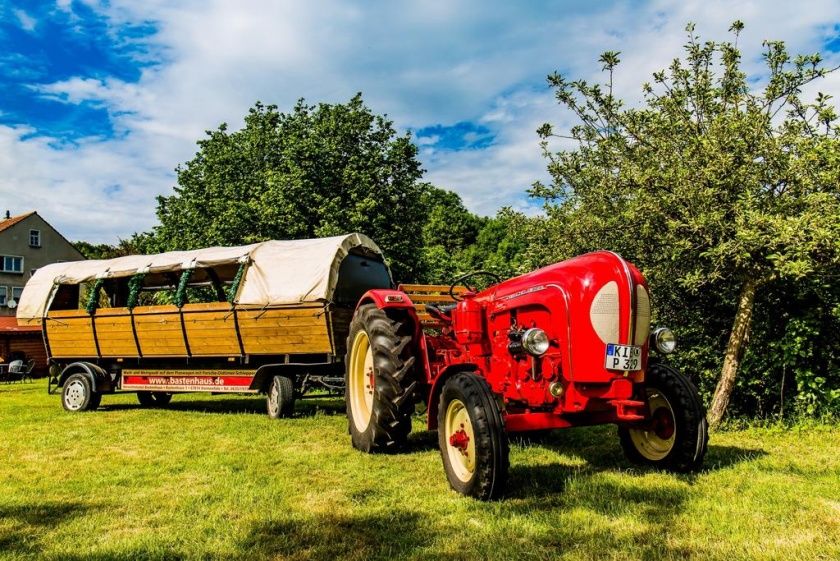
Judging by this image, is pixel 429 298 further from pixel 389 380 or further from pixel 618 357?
pixel 618 357

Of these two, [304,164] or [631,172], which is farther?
[304,164]

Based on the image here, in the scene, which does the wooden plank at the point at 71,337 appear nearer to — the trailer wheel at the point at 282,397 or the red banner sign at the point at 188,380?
the red banner sign at the point at 188,380

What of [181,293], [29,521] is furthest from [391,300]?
[181,293]

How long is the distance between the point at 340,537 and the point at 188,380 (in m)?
7.45

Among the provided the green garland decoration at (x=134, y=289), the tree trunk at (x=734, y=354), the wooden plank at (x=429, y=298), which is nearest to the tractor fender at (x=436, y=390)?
the wooden plank at (x=429, y=298)

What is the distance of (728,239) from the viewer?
6645 mm

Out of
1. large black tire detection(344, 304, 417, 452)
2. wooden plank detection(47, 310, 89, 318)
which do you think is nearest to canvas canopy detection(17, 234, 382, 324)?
wooden plank detection(47, 310, 89, 318)

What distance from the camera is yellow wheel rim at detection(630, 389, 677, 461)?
A: 5.07 m

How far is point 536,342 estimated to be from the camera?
4461 mm

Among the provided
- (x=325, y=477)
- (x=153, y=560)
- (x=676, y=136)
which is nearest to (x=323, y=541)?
(x=153, y=560)

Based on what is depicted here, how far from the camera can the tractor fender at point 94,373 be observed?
11000mm

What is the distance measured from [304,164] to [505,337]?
16.9 m

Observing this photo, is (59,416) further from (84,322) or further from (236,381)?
(236,381)

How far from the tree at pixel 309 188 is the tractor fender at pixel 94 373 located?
889 centimetres
